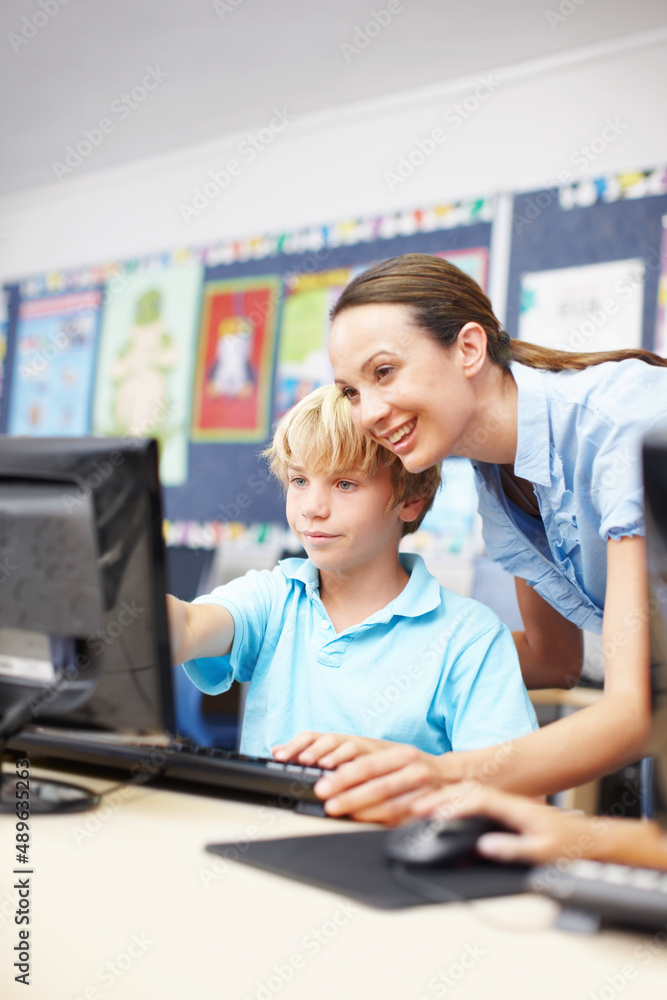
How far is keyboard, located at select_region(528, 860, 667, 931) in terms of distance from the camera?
509 millimetres

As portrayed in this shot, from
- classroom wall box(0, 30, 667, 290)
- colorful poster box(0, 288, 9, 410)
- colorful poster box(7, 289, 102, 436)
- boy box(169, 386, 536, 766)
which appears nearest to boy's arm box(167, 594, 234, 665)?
boy box(169, 386, 536, 766)

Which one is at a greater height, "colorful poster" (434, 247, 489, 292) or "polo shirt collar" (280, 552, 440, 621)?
"colorful poster" (434, 247, 489, 292)

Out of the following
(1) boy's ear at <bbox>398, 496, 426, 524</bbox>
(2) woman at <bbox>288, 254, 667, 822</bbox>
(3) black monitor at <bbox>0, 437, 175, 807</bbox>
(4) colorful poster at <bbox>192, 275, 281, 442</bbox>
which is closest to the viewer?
(3) black monitor at <bbox>0, 437, 175, 807</bbox>

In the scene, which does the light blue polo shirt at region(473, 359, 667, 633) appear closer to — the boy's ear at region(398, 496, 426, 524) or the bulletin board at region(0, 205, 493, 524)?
the boy's ear at region(398, 496, 426, 524)

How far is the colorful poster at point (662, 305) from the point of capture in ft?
8.14

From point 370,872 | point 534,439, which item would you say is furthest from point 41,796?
point 534,439

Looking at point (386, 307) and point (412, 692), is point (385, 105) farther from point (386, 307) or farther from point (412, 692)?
point (412, 692)

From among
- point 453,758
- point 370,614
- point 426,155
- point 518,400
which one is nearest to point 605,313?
point 426,155

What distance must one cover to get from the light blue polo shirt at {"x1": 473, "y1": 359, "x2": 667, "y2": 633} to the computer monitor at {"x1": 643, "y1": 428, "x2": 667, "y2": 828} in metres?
0.42

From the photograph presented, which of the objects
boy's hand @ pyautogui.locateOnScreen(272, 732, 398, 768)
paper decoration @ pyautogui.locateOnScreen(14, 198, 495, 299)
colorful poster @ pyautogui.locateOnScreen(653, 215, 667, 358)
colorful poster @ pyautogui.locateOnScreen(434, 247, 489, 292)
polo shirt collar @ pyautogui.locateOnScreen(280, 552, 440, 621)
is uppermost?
paper decoration @ pyautogui.locateOnScreen(14, 198, 495, 299)

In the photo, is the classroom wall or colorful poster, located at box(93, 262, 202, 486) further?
colorful poster, located at box(93, 262, 202, 486)

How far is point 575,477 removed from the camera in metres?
1.18

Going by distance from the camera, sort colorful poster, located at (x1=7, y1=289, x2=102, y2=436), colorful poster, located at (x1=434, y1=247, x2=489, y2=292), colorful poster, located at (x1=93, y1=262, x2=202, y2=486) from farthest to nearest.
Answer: colorful poster, located at (x1=7, y1=289, x2=102, y2=436) < colorful poster, located at (x1=93, y1=262, x2=202, y2=486) < colorful poster, located at (x1=434, y1=247, x2=489, y2=292)

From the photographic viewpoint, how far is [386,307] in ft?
3.88
